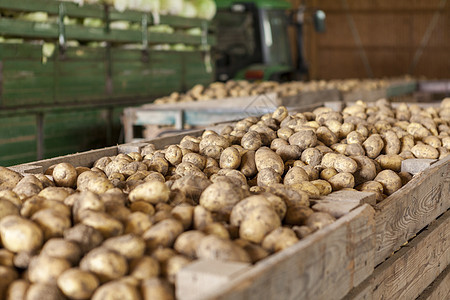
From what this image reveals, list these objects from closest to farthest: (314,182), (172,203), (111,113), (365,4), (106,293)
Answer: (106,293), (172,203), (314,182), (111,113), (365,4)

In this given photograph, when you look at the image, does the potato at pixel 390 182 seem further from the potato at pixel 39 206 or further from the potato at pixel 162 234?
the potato at pixel 39 206

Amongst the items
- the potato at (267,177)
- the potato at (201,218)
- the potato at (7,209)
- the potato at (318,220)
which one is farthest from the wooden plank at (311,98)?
the potato at (7,209)

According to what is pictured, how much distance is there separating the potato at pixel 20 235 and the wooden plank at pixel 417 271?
3.14 ft

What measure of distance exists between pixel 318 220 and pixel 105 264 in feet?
2.29

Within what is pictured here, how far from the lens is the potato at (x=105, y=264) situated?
4.74 ft

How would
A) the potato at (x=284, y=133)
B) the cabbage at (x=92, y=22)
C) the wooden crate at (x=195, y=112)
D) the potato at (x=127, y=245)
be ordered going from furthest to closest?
the cabbage at (x=92, y=22) < the wooden crate at (x=195, y=112) < the potato at (x=284, y=133) < the potato at (x=127, y=245)

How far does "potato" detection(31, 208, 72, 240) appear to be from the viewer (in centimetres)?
164

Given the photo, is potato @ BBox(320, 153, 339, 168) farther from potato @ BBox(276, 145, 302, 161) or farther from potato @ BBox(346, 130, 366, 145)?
potato @ BBox(346, 130, 366, 145)

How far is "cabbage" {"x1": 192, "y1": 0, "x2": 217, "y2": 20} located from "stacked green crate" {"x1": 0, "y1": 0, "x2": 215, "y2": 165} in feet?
1.73

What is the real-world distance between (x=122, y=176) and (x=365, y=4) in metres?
14.5

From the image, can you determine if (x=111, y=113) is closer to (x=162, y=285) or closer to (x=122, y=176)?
(x=122, y=176)

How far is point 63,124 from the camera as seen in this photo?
578 cm

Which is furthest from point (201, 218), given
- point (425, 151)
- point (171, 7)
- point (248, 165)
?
point (171, 7)

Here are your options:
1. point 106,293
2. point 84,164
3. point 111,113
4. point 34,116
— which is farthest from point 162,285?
point 111,113
